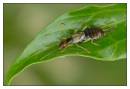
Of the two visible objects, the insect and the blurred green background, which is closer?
the insect

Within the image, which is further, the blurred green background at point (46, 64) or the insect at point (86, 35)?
the blurred green background at point (46, 64)

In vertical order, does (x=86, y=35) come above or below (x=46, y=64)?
above

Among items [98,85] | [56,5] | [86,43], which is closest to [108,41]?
[86,43]

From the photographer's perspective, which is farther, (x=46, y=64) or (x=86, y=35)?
(x=46, y=64)
